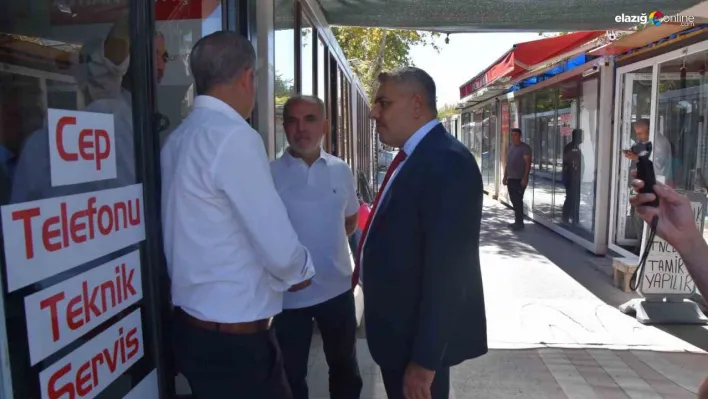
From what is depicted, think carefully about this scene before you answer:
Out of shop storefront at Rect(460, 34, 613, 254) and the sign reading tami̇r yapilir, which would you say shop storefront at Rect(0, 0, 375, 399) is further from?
shop storefront at Rect(460, 34, 613, 254)

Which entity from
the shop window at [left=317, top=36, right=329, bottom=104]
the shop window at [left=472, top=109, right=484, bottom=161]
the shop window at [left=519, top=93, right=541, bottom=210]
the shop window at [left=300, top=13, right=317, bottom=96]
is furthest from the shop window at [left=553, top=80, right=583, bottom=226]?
the shop window at [left=472, top=109, right=484, bottom=161]

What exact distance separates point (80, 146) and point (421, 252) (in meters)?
1.10

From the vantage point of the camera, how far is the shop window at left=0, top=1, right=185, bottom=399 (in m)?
1.23

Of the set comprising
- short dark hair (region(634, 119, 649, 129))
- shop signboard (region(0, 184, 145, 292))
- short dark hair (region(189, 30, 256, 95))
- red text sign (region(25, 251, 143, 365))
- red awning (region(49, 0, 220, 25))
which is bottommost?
red text sign (region(25, 251, 143, 365))

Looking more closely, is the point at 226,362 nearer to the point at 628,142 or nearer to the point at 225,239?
the point at 225,239

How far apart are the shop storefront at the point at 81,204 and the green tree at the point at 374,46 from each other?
53.0 feet

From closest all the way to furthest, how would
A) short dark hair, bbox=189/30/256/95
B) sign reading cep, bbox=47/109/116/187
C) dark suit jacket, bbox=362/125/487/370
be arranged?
sign reading cep, bbox=47/109/116/187 < short dark hair, bbox=189/30/256/95 < dark suit jacket, bbox=362/125/487/370

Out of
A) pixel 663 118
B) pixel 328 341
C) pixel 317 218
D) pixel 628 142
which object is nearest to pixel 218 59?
pixel 317 218

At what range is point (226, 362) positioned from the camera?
66.1 inches

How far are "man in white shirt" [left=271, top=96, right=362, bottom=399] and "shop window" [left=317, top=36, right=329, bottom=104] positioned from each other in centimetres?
184

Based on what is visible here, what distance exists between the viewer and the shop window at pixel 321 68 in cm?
448

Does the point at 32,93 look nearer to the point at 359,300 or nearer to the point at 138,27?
the point at 138,27

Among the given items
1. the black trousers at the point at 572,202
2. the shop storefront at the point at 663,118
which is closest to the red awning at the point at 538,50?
the shop storefront at the point at 663,118

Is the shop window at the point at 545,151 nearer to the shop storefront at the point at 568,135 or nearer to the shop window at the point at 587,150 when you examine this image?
the shop storefront at the point at 568,135
